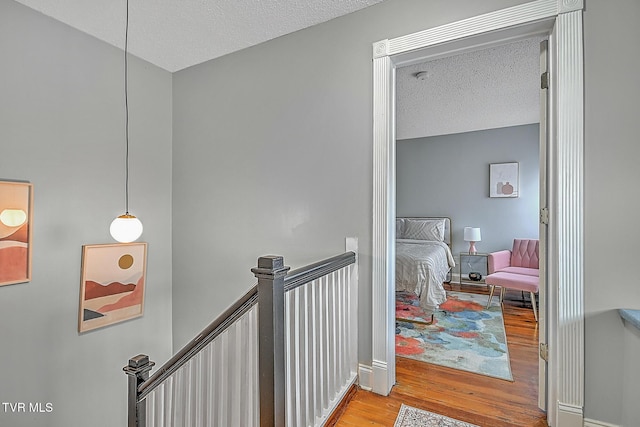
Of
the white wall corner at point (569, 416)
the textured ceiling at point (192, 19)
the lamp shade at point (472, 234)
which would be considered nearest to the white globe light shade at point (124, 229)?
the textured ceiling at point (192, 19)

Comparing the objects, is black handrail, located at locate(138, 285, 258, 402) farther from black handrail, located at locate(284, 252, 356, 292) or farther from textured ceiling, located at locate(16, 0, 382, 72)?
textured ceiling, located at locate(16, 0, 382, 72)

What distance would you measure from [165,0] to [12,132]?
147cm

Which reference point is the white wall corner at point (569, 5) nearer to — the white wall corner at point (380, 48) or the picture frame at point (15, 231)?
the white wall corner at point (380, 48)

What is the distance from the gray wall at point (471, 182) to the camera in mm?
5219

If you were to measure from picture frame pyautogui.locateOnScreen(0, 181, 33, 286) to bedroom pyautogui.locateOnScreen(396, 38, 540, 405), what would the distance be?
3.47 meters

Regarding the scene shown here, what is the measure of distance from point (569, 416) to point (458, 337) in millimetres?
1442

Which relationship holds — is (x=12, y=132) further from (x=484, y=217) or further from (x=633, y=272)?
(x=484, y=217)

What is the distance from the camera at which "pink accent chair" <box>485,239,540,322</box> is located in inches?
151

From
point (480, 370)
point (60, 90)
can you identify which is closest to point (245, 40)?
point (60, 90)

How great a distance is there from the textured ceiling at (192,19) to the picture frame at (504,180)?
4.32 metres

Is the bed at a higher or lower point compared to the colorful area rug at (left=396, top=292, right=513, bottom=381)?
higher

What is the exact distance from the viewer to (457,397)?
2.02 meters

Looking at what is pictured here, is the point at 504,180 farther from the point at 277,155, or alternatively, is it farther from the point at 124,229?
the point at 124,229

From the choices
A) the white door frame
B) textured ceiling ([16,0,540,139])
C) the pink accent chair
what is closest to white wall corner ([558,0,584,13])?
the white door frame
